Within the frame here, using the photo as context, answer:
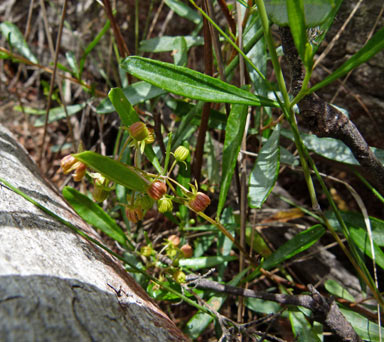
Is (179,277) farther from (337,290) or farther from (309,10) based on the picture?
(309,10)

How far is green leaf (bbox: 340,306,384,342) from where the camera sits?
1.08 m

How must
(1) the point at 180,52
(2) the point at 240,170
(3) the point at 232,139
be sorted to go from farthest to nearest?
(2) the point at 240,170
(1) the point at 180,52
(3) the point at 232,139

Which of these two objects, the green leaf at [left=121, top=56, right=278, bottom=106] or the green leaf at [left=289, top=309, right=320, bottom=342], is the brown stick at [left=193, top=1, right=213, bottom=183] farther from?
the green leaf at [left=289, top=309, right=320, bottom=342]

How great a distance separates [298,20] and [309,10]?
4 cm

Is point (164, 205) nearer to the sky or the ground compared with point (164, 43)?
nearer to the ground

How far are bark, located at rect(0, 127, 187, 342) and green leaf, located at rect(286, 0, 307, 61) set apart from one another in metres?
0.57

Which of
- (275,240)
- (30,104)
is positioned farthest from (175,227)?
(30,104)

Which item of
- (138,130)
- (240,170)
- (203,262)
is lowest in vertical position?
(203,262)

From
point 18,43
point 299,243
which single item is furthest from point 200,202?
point 18,43

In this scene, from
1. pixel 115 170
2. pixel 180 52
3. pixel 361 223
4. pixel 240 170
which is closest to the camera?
pixel 115 170

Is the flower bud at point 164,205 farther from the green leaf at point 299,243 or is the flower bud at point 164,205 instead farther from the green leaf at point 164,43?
the green leaf at point 164,43

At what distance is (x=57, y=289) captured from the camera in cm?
60

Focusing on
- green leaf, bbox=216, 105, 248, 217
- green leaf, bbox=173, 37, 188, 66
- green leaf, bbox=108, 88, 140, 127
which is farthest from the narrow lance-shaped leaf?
green leaf, bbox=173, 37, 188, 66

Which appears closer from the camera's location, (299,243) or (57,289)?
(57,289)
